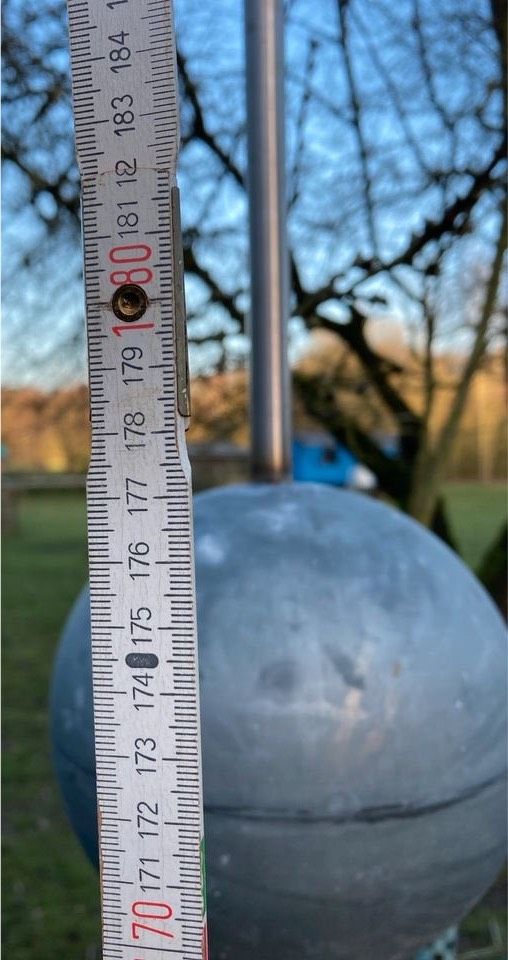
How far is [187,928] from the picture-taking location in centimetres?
117

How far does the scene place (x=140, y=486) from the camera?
118 cm

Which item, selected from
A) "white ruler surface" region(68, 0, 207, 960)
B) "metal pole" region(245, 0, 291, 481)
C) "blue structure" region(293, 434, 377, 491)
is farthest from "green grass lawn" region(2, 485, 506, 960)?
"blue structure" region(293, 434, 377, 491)

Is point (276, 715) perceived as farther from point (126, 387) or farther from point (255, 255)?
point (255, 255)

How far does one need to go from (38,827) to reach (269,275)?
2.62 m

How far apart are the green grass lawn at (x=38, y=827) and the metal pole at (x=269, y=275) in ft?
5.52

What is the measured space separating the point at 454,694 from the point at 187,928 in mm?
779

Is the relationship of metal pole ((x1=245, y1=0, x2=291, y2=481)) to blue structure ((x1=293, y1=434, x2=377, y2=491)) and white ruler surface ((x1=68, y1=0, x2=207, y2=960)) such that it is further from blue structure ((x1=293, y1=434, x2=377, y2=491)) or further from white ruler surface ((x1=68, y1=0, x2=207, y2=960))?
blue structure ((x1=293, y1=434, x2=377, y2=491))

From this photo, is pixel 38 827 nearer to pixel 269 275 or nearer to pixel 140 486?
pixel 269 275

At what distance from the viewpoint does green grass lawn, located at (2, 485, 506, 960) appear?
286 cm

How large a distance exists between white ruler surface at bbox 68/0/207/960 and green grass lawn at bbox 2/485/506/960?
70.3 inches

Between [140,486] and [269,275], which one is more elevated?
[269,275]

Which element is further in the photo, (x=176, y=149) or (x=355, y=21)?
(x=355, y=21)

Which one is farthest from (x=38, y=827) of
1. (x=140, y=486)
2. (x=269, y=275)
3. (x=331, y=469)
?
(x=331, y=469)

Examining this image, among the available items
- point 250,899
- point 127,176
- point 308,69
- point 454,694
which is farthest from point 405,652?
point 308,69
